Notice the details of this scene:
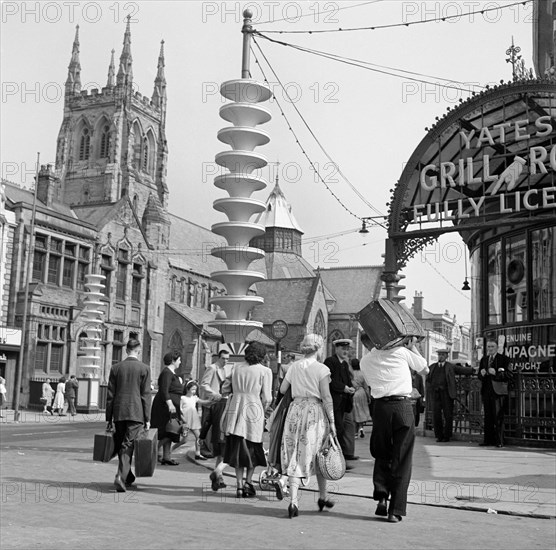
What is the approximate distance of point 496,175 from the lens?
15.0 metres

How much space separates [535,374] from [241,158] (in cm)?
703

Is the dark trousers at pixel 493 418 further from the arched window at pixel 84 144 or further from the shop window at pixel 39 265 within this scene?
the arched window at pixel 84 144

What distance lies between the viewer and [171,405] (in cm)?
1107

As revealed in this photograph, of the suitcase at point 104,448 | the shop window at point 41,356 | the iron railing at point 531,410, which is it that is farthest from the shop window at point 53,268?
the suitcase at point 104,448

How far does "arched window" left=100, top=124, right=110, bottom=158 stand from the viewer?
80.0 m

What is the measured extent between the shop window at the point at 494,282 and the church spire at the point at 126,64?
69452 millimetres

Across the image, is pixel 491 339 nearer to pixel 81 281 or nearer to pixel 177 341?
pixel 81 281

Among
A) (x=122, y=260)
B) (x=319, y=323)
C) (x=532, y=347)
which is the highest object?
(x=122, y=260)

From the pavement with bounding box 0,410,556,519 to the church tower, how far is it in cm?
6654

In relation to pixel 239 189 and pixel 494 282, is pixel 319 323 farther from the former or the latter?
pixel 239 189

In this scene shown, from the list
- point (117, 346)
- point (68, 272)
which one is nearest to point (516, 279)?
point (68, 272)

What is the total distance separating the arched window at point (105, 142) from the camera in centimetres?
8000

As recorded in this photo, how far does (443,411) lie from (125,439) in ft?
29.3

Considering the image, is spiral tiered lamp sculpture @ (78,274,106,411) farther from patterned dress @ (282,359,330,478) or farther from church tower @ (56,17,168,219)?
church tower @ (56,17,168,219)
